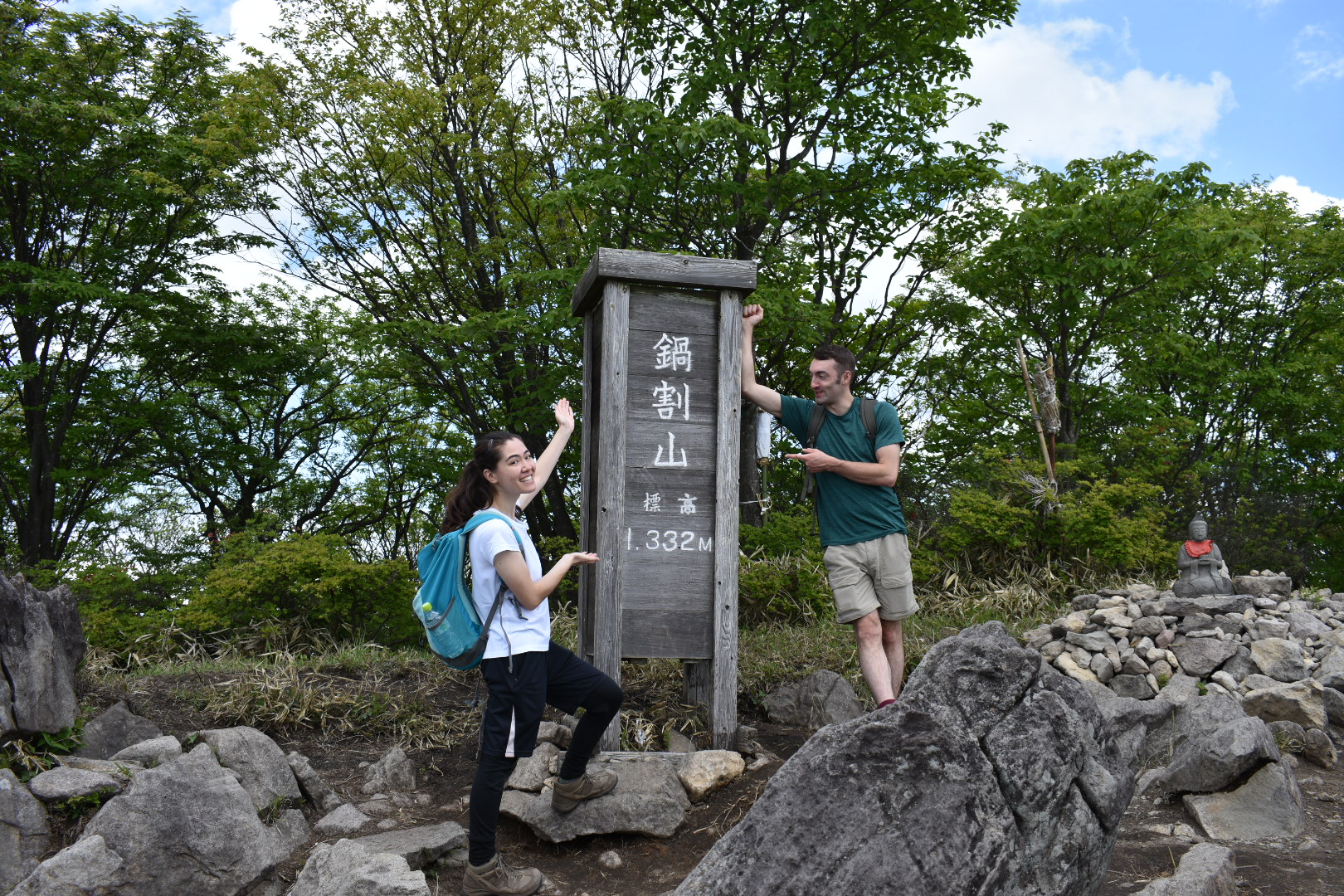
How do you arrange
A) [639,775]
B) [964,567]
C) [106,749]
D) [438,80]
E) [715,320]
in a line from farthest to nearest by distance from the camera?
[438,80], [964,567], [715,320], [106,749], [639,775]

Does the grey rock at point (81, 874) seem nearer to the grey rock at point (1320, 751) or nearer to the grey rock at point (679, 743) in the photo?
the grey rock at point (679, 743)

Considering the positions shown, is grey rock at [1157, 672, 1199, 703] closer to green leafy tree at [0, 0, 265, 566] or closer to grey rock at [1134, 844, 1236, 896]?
grey rock at [1134, 844, 1236, 896]

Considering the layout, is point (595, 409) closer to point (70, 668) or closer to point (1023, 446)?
point (70, 668)

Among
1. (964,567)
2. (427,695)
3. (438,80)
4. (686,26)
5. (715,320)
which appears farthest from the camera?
(438,80)

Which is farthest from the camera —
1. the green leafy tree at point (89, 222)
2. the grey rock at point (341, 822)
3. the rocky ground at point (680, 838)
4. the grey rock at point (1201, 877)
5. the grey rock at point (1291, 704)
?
the green leafy tree at point (89, 222)

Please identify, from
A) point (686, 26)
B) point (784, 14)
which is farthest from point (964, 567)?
point (686, 26)

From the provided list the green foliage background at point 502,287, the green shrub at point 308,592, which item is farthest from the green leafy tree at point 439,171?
the green shrub at point 308,592

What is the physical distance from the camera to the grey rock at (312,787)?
4.57m

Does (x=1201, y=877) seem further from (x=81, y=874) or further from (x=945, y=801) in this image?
(x=81, y=874)

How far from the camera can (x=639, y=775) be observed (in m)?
4.37

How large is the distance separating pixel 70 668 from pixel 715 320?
147 inches

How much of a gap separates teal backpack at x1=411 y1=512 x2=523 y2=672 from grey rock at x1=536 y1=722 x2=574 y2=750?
1477 mm

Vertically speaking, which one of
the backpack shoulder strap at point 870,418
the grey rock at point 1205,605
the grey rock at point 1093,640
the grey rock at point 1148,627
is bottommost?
the grey rock at point 1093,640

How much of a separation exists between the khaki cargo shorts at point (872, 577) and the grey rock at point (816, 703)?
3.60ft
